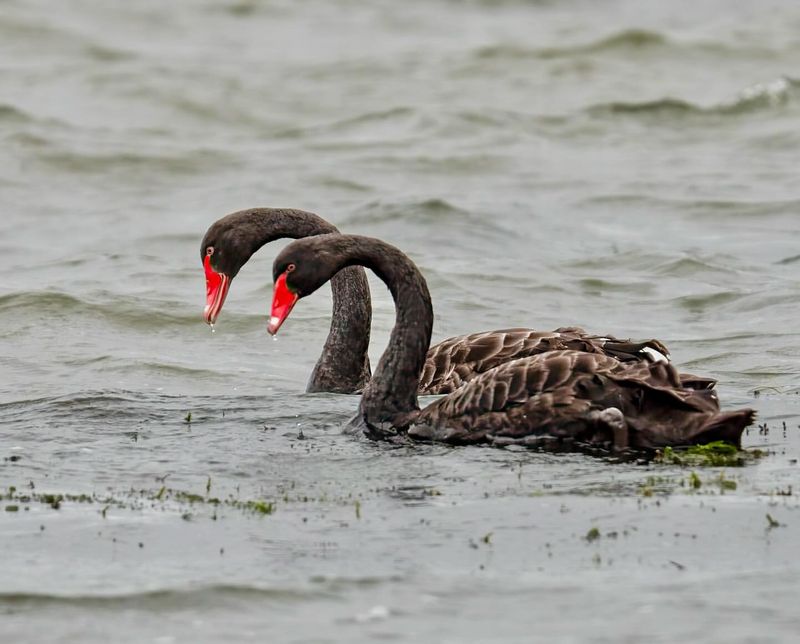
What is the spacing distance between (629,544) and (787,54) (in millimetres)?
20880

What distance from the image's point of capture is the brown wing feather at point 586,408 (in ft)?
25.2

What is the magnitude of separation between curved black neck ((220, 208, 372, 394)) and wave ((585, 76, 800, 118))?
1245 cm

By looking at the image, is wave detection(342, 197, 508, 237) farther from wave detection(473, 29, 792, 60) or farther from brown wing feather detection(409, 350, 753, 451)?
wave detection(473, 29, 792, 60)

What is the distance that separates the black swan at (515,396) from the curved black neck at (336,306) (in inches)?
58.8

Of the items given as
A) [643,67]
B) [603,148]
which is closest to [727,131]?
[603,148]

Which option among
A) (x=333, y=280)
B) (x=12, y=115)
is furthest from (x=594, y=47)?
Answer: (x=333, y=280)

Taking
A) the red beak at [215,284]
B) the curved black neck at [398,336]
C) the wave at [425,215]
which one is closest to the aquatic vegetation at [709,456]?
the curved black neck at [398,336]

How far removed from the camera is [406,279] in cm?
852

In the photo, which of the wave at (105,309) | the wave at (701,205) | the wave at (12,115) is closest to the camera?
Result: the wave at (105,309)

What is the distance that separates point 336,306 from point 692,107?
1292 centimetres

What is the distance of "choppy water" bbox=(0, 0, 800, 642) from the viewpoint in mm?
5801

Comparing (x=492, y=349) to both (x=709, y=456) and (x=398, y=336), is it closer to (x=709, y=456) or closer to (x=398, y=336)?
(x=398, y=336)

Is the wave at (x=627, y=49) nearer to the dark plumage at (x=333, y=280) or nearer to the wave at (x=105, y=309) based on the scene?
the wave at (x=105, y=309)

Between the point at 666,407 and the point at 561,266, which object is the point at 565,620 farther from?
the point at 561,266
